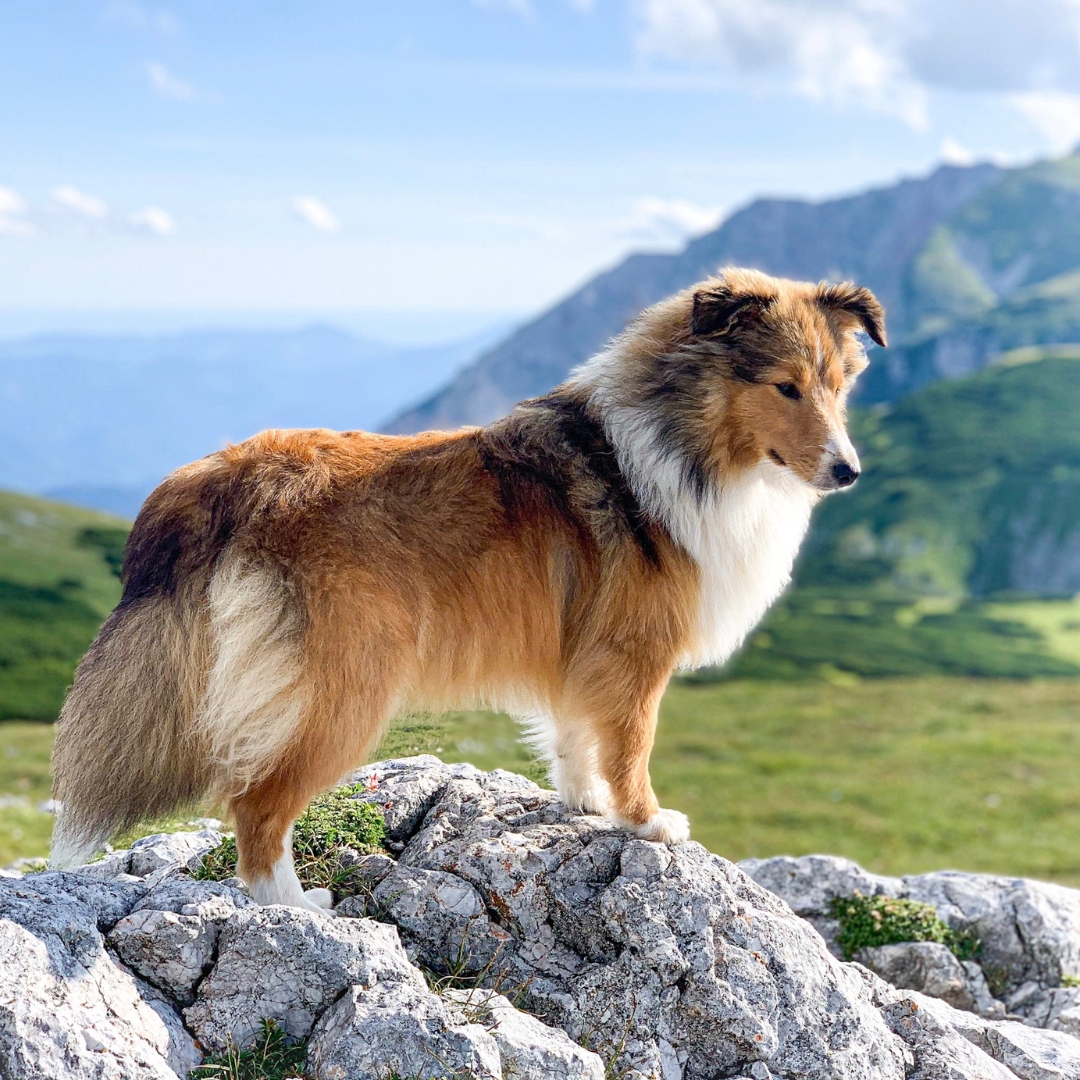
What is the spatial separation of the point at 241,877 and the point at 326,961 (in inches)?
37.4

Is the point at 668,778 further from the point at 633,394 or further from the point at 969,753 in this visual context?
the point at 633,394

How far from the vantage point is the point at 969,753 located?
182 feet

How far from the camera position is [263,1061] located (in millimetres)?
5484

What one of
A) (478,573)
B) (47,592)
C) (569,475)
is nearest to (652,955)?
(478,573)

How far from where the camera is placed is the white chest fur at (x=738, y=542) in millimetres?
6980

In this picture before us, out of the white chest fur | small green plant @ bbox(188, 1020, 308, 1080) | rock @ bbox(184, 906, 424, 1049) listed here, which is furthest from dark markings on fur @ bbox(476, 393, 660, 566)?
small green plant @ bbox(188, 1020, 308, 1080)

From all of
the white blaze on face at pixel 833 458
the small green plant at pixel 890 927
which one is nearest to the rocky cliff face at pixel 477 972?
the small green plant at pixel 890 927

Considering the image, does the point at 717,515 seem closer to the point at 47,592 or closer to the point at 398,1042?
the point at 398,1042

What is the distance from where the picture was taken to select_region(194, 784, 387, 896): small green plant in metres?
7.04

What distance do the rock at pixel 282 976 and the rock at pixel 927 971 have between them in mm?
4775

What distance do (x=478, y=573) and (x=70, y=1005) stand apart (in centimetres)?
308

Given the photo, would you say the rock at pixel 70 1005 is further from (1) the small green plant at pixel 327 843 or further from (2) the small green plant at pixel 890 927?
(2) the small green plant at pixel 890 927

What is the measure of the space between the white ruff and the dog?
2 centimetres

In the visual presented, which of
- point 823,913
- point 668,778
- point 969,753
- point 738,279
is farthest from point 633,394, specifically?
point 969,753
